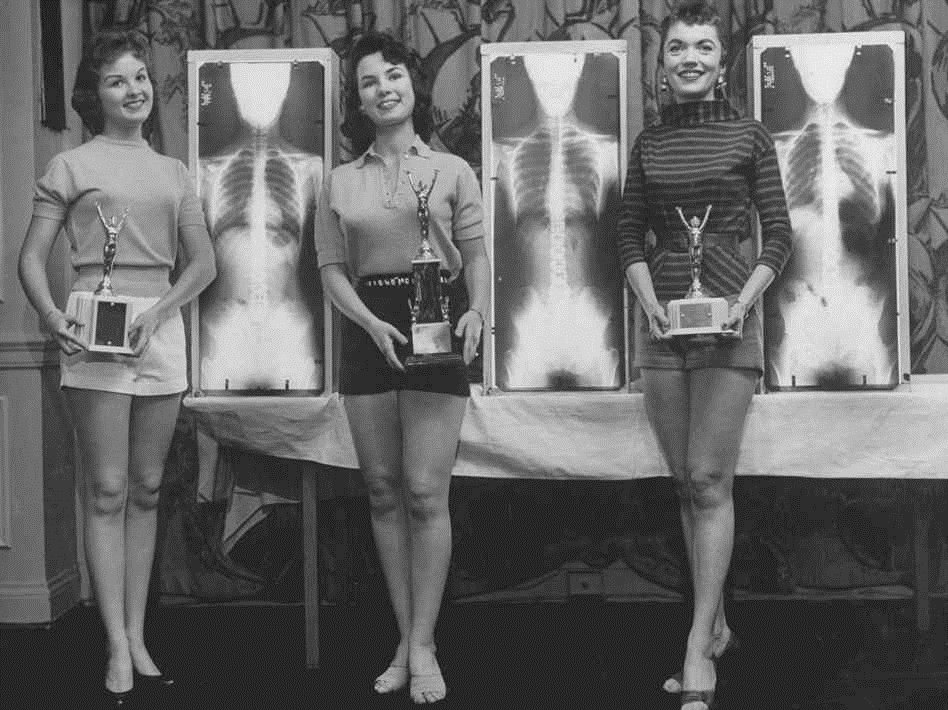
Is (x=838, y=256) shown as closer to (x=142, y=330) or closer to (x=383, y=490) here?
(x=383, y=490)

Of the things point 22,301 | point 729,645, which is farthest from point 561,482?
point 22,301

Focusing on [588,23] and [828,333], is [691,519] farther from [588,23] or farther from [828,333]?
[588,23]

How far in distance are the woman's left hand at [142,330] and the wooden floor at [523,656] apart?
0.77m

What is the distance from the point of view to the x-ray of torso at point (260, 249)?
9.82ft

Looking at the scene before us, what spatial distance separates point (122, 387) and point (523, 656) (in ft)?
3.89

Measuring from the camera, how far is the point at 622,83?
2961mm

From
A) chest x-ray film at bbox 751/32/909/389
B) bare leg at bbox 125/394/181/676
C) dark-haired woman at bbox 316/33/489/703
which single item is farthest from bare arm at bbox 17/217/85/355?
chest x-ray film at bbox 751/32/909/389

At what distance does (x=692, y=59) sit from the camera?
2584 mm

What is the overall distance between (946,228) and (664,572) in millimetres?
1275

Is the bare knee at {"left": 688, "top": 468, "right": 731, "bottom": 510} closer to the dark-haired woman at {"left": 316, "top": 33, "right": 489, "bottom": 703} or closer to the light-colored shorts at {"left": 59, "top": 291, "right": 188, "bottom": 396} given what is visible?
the dark-haired woman at {"left": 316, "top": 33, "right": 489, "bottom": 703}

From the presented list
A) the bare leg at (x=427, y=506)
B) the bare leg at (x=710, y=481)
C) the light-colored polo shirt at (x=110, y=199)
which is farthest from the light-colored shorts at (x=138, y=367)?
the bare leg at (x=710, y=481)

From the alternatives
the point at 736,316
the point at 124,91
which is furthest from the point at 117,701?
the point at 736,316

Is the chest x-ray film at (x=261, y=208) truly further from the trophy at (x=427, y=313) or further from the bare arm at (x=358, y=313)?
the trophy at (x=427, y=313)

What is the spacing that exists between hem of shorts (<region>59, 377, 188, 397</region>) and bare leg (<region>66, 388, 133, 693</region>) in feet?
0.04
